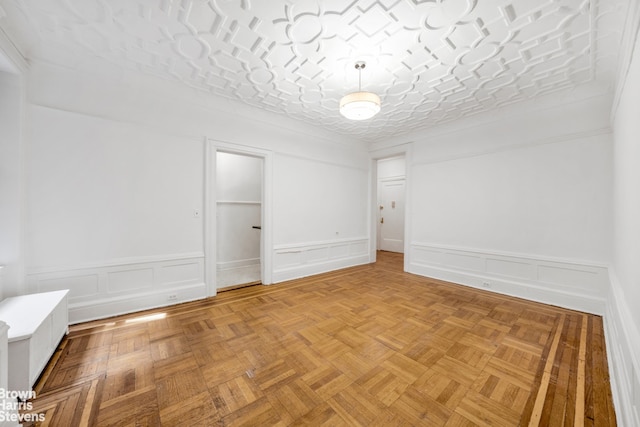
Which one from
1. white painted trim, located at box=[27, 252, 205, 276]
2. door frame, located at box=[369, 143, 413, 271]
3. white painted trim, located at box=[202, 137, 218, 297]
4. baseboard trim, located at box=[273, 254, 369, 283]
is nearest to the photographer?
white painted trim, located at box=[27, 252, 205, 276]

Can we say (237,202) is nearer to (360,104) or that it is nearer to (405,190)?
(360,104)

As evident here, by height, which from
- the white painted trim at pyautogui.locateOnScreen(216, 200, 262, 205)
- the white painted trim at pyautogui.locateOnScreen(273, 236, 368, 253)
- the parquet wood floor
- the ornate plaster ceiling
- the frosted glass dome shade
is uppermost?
the ornate plaster ceiling

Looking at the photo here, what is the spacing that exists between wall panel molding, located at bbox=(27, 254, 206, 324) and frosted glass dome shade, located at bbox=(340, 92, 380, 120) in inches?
113

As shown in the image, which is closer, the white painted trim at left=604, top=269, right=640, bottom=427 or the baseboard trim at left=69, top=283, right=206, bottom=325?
the white painted trim at left=604, top=269, right=640, bottom=427

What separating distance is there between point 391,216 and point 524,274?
425cm

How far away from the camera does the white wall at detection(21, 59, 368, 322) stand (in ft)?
8.41

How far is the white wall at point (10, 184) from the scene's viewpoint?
2.28 meters

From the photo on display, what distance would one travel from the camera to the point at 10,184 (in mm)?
2299

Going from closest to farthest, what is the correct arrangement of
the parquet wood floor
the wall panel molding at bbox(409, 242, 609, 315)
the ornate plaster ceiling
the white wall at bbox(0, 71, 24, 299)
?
the parquet wood floor, the ornate plaster ceiling, the white wall at bbox(0, 71, 24, 299), the wall panel molding at bbox(409, 242, 609, 315)

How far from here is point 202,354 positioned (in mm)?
2170

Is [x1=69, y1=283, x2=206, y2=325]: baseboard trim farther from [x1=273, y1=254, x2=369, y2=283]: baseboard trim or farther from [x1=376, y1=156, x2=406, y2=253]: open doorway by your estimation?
[x1=376, y1=156, x2=406, y2=253]: open doorway

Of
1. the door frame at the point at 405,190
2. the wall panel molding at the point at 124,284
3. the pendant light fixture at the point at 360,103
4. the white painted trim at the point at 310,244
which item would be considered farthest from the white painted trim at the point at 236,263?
the pendant light fixture at the point at 360,103

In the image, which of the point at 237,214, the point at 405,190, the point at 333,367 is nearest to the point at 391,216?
the point at 405,190

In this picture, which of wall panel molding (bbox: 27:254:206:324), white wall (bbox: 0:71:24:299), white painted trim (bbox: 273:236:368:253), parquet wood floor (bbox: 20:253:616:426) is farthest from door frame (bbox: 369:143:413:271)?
white wall (bbox: 0:71:24:299)
